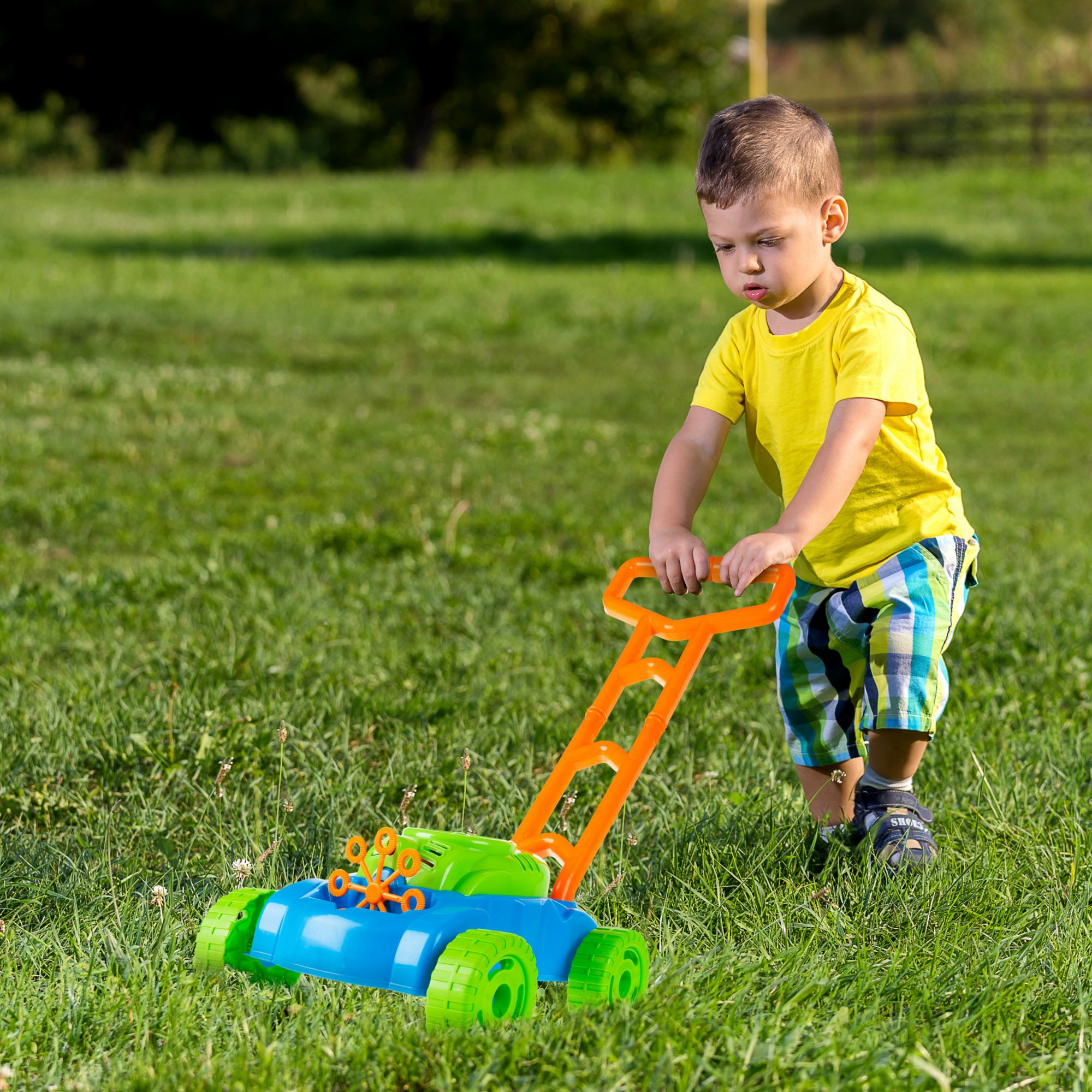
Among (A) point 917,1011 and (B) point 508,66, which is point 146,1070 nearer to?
(A) point 917,1011

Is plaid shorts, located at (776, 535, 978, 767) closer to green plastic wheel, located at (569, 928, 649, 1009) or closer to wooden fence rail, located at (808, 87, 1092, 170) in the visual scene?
green plastic wheel, located at (569, 928, 649, 1009)

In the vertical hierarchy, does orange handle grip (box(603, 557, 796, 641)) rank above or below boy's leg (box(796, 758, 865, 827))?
above

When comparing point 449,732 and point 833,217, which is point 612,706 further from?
point 449,732

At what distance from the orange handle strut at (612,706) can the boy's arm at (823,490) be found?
7cm

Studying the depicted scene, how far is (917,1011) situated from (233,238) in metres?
18.5

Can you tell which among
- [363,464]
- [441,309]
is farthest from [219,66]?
[363,464]

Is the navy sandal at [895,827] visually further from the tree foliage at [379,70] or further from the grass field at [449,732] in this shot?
the tree foliage at [379,70]

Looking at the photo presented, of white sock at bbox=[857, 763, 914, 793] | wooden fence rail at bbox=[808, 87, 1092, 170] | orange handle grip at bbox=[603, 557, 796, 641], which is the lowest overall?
white sock at bbox=[857, 763, 914, 793]

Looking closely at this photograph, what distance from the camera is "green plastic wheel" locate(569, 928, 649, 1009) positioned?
2281mm

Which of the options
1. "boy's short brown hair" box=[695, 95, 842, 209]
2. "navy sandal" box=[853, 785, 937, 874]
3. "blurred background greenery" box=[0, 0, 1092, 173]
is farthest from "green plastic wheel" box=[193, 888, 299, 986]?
"blurred background greenery" box=[0, 0, 1092, 173]

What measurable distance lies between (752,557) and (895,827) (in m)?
0.98

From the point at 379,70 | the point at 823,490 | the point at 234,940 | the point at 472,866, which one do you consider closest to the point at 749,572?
the point at 823,490

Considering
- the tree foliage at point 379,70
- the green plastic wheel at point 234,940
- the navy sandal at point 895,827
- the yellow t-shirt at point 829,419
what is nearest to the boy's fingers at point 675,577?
the yellow t-shirt at point 829,419

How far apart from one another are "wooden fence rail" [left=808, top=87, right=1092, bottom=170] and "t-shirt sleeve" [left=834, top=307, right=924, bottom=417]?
26.7 m
